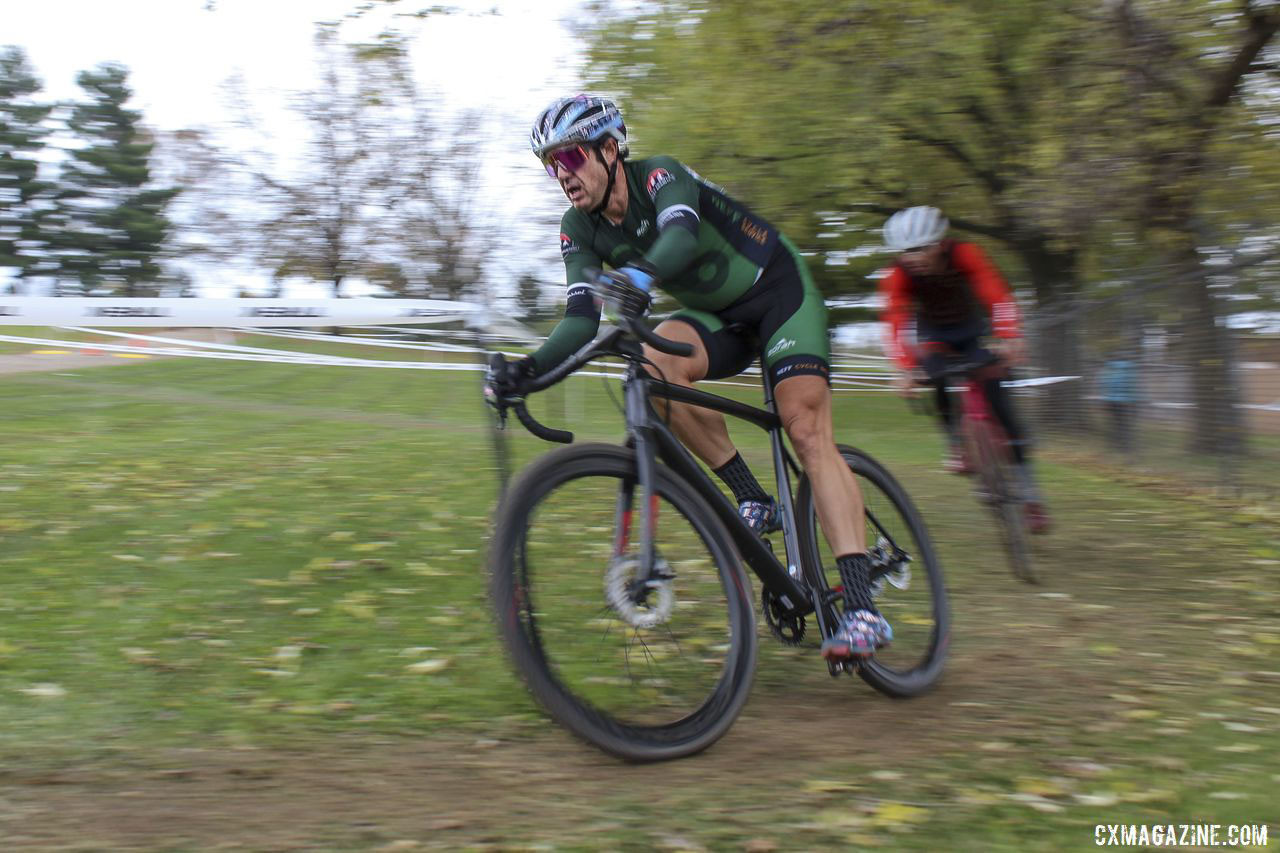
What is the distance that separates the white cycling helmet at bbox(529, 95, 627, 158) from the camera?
3686 mm

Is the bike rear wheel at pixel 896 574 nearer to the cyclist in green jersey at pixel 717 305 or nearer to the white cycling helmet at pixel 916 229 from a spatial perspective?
the cyclist in green jersey at pixel 717 305

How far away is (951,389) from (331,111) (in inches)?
1251

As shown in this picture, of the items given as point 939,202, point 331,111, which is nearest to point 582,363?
point 939,202

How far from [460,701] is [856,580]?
4.71 feet

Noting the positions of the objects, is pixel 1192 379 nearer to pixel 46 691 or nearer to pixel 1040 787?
pixel 1040 787

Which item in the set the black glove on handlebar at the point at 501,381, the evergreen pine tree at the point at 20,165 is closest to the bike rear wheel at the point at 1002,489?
the black glove on handlebar at the point at 501,381

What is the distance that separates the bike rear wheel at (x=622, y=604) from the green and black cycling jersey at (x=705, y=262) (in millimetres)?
570

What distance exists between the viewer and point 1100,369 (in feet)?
41.1

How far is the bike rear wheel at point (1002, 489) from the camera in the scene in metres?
6.29

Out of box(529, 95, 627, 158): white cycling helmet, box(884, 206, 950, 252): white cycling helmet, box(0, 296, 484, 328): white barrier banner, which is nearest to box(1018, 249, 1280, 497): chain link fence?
box(884, 206, 950, 252): white cycling helmet

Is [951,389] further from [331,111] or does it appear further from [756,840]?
[331,111]

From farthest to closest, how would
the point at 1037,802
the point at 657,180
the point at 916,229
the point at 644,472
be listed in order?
the point at 916,229 → the point at 657,180 → the point at 644,472 → the point at 1037,802

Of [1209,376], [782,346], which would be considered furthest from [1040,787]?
[1209,376]

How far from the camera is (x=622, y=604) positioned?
11.7 feet
